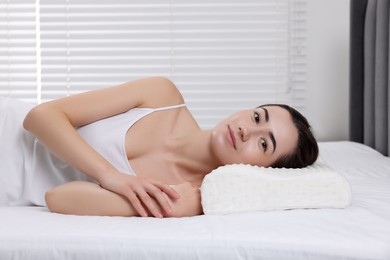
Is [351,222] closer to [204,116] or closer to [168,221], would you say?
[168,221]

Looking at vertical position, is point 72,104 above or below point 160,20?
below

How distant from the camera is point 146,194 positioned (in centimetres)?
135

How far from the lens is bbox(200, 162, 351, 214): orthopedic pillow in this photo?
135 centimetres

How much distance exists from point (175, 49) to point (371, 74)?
102cm

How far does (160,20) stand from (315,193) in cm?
201

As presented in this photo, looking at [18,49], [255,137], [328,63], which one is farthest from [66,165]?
[328,63]

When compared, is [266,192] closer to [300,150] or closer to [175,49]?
[300,150]

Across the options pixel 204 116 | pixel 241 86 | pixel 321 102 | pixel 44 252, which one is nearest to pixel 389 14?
pixel 321 102

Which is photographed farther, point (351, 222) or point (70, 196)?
point (70, 196)

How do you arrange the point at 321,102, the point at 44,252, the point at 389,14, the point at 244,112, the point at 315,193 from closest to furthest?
the point at 44,252
the point at 315,193
the point at 244,112
the point at 389,14
the point at 321,102

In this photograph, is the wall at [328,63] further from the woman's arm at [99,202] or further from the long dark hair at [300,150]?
the woman's arm at [99,202]

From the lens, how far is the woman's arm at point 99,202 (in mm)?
1360

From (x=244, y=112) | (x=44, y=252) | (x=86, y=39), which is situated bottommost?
(x=44, y=252)

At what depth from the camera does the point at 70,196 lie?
138 centimetres
